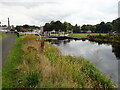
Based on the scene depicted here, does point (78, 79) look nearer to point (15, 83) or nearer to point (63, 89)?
point (63, 89)

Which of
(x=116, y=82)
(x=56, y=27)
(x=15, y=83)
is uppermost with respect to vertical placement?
(x=56, y=27)

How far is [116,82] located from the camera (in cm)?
943

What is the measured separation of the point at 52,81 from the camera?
675cm

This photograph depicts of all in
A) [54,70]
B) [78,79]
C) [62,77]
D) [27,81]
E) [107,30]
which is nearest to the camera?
[27,81]

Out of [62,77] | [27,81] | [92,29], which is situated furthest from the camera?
[92,29]

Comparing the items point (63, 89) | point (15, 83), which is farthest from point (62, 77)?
point (15, 83)

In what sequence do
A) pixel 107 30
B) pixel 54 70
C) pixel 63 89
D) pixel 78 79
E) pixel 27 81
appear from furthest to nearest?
pixel 107 30, pixel 78 79, pixel 54 70, pixel 27 81, pixel 63 89

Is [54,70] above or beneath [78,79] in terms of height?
above

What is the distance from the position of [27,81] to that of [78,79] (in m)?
2.79

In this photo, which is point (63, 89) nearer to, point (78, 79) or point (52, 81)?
point (52, 81)

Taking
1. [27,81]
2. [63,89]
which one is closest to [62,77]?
[63,89]

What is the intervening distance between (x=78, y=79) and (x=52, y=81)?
1.99 m

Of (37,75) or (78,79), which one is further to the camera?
(78,79)

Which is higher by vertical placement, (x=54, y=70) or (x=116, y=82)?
(x=54, y=70)
